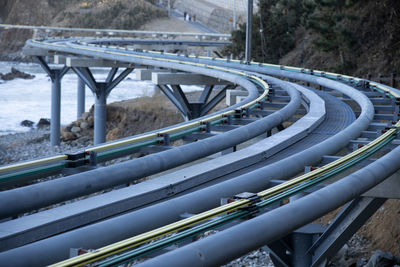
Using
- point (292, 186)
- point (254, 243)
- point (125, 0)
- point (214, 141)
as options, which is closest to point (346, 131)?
point (214, 141)

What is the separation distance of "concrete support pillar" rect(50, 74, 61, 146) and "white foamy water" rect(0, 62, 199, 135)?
11.6 m

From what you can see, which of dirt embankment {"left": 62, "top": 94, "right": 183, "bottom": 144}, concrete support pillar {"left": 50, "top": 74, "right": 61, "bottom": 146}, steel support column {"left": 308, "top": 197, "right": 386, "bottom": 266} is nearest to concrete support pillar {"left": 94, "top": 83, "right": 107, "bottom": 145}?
dirt embankment {"left": 62, "top": 94, "right": 183, "bottom": 144}

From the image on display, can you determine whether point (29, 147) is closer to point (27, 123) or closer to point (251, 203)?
point (27, 123)

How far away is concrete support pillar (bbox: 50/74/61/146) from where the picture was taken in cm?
3706

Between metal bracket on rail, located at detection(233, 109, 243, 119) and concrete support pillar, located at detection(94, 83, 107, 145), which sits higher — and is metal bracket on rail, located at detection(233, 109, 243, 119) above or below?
above

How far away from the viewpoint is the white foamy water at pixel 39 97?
185 ft

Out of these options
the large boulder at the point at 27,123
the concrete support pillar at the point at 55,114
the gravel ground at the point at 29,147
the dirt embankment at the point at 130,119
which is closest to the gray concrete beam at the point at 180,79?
the gravel ground at the point at 29,147

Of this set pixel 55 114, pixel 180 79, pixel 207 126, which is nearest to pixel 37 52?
pixel 55 114

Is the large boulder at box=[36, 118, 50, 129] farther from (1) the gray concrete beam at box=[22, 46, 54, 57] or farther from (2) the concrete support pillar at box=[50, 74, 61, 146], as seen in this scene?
(1) the gray concrete beam at box=[22, 46, 54, 57]

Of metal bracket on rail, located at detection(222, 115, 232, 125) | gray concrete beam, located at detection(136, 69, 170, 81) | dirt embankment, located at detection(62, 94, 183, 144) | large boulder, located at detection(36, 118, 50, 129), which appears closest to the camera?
metal bracket on rail, located at detection(222, 115, 232, 125)

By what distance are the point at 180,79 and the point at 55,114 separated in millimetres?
15810

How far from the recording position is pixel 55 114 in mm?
37938

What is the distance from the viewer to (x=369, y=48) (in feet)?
112

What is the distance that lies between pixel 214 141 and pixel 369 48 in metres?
26.0
